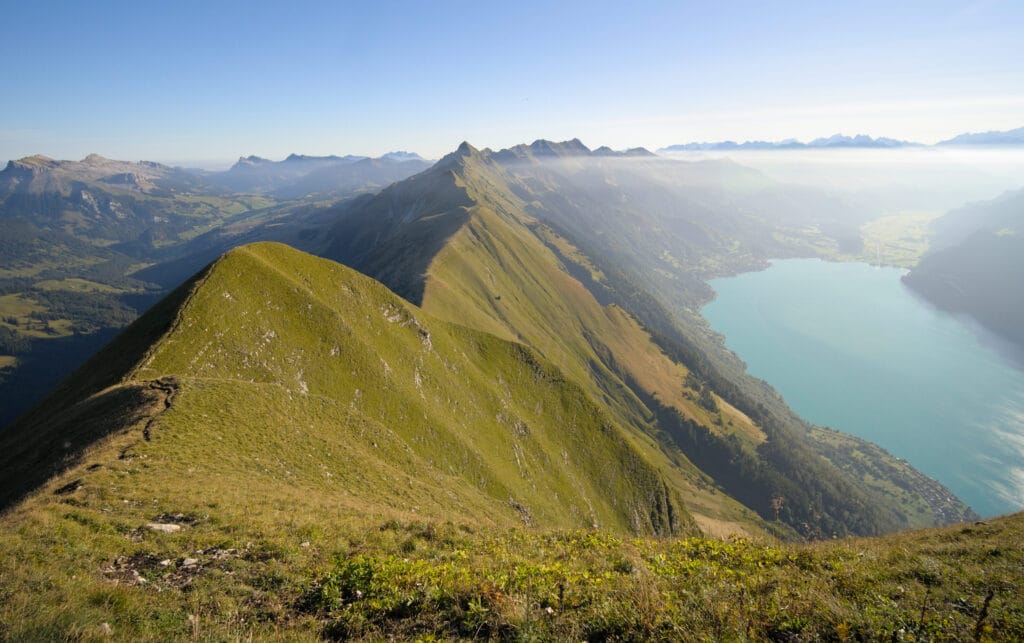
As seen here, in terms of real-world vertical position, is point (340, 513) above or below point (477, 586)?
below

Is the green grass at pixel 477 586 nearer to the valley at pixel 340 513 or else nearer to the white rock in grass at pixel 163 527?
the valley at pixel 340 513

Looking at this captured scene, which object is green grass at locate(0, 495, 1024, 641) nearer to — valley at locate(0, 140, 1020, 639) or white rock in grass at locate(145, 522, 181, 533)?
valley at locate(0, 140, 1020, 639)

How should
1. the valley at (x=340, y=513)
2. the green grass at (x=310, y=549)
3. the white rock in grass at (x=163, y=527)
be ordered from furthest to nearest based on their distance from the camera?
1. the white rock in grass at (x=163, y=527)
2. the valley at (x=340, y=513)
3. the green grass at (x=310, y=549)

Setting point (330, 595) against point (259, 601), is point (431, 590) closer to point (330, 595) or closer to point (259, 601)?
point (330, 595)

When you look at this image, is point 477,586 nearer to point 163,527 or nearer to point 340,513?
point 340,513

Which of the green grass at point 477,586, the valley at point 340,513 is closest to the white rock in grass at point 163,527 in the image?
the valley at point 340,513

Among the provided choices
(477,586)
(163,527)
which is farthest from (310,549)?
(477,586)

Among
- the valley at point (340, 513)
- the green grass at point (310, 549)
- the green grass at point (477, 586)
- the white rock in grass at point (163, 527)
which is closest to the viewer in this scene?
the green grass at point (477, 586)

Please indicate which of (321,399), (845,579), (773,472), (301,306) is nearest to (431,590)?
(845,579)

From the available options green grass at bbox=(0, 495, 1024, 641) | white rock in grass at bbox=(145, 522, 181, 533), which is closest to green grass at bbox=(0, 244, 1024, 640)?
green grass at bbox=(0, 495, 1024, 641)

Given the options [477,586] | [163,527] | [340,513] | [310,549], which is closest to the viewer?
[477,586]

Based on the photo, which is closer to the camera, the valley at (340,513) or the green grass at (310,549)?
the green grass at (310,549)

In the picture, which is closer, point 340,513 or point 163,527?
point 163,527

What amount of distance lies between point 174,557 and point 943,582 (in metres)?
22.5
